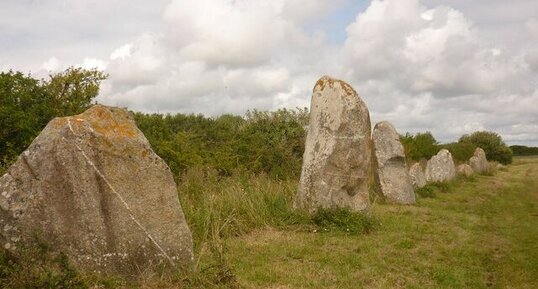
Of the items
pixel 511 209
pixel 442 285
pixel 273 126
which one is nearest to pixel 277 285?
pixel 442 285

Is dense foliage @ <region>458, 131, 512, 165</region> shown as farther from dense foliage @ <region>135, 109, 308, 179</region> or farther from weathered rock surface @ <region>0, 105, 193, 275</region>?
weathered rock surface @ <region>0, 105, 193, 275</region>

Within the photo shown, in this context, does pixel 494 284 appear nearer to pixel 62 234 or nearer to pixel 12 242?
pixel 62 234

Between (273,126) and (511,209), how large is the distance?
45.6ft

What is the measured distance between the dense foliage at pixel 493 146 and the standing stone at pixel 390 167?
42.5 metres

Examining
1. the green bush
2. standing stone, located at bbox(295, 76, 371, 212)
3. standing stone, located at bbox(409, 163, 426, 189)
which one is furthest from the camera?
the green bush

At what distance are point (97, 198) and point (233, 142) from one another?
55.6 ft

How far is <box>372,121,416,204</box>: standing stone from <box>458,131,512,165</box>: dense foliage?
4246 cm

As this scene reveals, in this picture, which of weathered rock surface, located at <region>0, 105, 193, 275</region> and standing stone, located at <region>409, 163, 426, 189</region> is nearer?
weathered rock surface, located at <region>0, 105, 193, 275</region>

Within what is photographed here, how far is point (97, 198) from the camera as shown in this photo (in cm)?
673

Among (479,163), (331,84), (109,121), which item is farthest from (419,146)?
(109,121)

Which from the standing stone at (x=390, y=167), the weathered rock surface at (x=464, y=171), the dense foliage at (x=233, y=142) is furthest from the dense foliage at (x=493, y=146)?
the standing stone at (x=390, y=167)

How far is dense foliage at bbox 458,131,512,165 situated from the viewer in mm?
58125

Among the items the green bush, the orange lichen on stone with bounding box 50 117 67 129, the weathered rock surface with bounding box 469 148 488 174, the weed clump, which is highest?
the green bush

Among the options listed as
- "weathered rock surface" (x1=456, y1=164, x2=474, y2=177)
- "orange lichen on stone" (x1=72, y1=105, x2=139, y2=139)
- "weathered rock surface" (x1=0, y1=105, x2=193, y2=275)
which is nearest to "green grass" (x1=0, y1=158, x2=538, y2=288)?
"weathered rock surface" (x1=0, y1=105, x2=193, y2=275)
